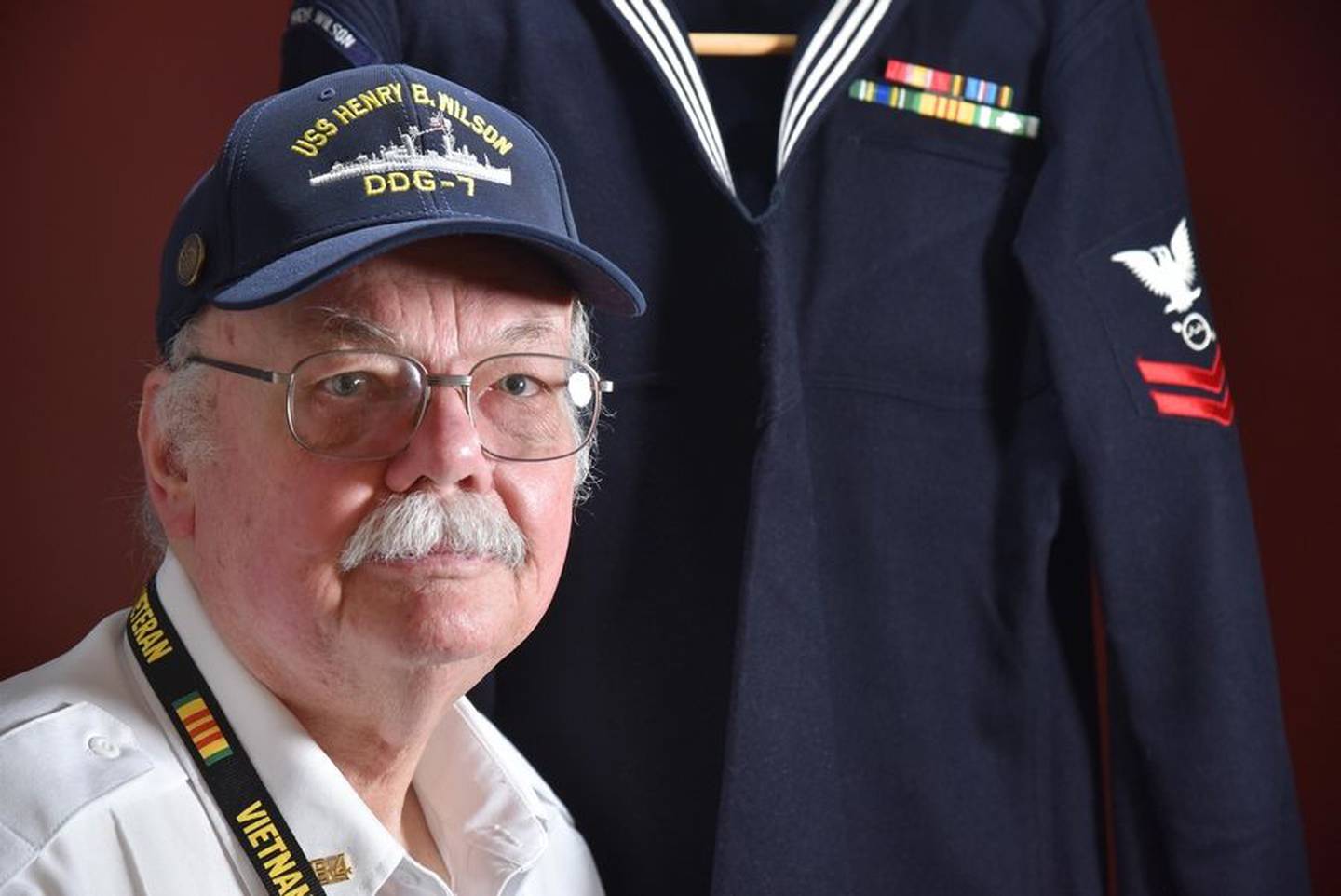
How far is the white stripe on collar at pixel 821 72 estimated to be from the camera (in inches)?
61.2

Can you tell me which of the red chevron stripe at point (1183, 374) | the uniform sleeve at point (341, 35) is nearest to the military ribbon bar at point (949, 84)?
the red chevron stripe at point (1183, 374)

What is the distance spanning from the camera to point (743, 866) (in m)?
1.49

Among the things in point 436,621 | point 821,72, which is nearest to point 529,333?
point 436,621

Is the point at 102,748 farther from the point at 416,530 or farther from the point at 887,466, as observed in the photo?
the point at 887,466

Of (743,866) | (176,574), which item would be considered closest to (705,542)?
(743,866)

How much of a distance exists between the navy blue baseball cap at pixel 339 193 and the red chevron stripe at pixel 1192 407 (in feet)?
2.44

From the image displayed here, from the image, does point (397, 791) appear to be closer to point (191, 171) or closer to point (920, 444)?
point (920, 444)

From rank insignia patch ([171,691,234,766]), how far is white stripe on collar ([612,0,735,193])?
73 centimetres

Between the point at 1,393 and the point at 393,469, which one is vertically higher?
the point at 1,393

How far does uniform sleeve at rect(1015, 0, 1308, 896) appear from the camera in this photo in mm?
1660

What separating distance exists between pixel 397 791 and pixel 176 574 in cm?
28

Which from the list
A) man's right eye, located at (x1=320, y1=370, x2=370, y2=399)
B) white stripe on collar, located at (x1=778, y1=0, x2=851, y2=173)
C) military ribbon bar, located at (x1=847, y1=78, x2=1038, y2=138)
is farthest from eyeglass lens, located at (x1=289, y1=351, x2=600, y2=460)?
military ribbon bar, located at (x1=847, y1=78, x2=1038, y2=138)

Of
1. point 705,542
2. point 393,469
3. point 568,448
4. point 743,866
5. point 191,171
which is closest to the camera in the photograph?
point 393,469

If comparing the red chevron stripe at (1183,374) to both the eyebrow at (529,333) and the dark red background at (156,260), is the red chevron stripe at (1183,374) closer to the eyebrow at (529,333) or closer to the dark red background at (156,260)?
the dark red background at (156,260)
